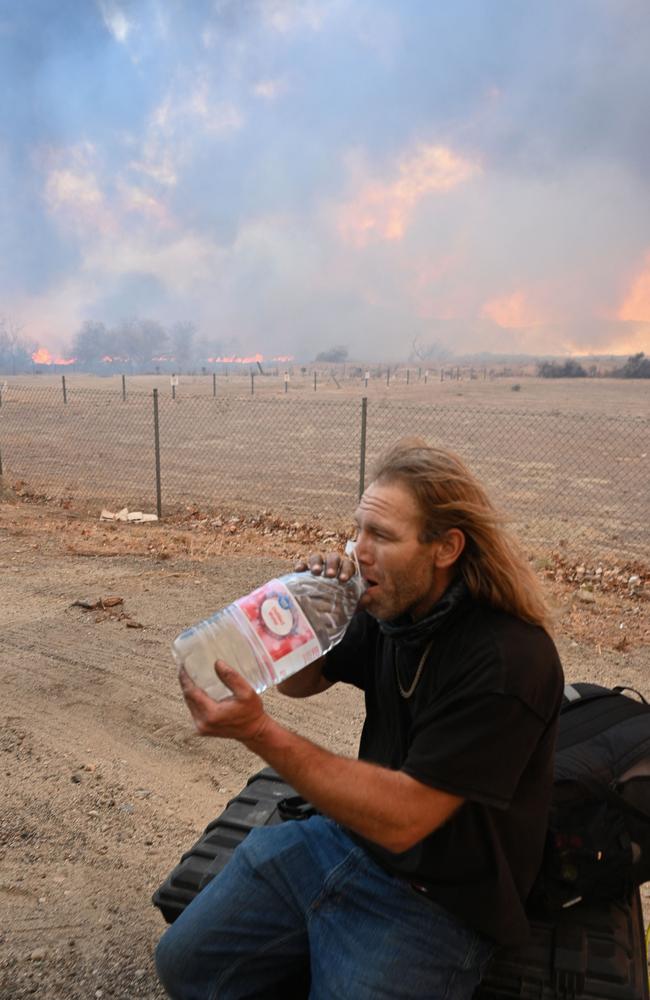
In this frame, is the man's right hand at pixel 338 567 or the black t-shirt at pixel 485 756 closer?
the black t-shirt at pixel 485 756

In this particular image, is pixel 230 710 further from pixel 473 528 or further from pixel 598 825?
pixel 598 825

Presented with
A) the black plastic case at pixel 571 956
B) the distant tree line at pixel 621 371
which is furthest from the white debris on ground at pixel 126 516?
the distant tree line at pixel 621 371

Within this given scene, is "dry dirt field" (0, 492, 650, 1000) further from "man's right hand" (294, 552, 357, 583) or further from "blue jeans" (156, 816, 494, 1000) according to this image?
"man's right hand" (294, 552, 357, 583)

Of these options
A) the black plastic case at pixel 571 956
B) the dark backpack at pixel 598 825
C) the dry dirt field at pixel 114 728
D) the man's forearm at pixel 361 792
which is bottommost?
the dry dirt field at pixel 114 728

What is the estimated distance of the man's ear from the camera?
7.22 ft

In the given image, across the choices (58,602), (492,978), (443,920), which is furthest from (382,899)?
(58,602)

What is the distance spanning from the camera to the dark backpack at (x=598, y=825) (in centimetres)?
228

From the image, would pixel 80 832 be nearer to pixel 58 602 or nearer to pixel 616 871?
pixel 616 871

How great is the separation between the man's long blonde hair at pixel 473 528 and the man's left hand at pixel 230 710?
649 mm

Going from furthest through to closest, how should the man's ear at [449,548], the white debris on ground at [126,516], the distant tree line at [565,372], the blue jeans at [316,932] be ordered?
the distant tree line at [565,372] → the white debris on ground at [126,516] → the man's ear at [449,548] → the blue jeans at [316,932]

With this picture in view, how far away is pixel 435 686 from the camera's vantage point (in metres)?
2.09

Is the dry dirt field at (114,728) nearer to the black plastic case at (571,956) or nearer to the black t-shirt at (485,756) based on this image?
the black plastic case at (571,956)

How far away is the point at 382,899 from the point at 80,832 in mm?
2255

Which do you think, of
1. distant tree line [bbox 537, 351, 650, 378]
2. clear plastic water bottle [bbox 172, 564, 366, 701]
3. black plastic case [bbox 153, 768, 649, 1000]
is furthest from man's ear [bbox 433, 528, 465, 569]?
distant tree line [bbox 537, 351, 650, 378]
